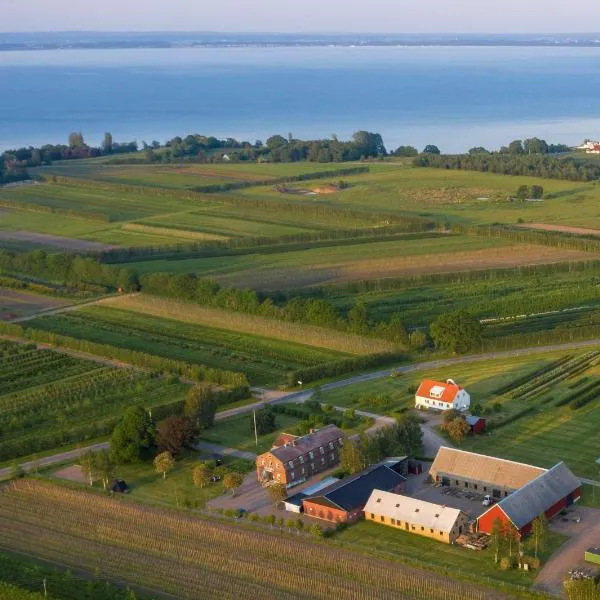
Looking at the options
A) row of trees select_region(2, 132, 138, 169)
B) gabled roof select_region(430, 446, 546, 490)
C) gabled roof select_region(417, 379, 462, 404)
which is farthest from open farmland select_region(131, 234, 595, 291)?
row of trees select_region(2, 132, 138, 169)

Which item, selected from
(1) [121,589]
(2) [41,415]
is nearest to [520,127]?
(2) [41,415]

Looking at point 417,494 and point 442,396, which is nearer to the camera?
point 417,494

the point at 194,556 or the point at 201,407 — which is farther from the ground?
the point at 201,407

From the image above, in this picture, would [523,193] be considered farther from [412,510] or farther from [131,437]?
[412,510]

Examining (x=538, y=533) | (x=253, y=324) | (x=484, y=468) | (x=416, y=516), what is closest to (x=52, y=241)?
(x=253, y=324)

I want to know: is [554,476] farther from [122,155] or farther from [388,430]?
[122,155]

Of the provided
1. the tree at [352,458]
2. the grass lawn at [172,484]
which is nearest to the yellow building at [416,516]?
the tree at [352,458]

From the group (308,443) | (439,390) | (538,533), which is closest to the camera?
(538,533)
